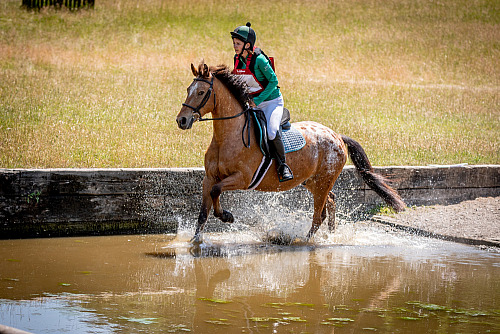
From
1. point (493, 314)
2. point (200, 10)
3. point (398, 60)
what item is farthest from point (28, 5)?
point (493, 314)

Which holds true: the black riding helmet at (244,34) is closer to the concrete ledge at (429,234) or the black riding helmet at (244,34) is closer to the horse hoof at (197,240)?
the horse hoof at (197,240)

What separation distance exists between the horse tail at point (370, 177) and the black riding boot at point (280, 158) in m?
1.80

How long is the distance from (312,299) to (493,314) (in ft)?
5.36

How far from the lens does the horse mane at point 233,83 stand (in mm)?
8047

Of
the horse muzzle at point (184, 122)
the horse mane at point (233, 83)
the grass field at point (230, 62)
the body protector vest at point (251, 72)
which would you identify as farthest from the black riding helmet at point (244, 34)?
the grass field at point (230, 62)

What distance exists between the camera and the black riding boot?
8.26 metres

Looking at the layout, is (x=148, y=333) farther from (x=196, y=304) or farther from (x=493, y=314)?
(x=493, y=314)

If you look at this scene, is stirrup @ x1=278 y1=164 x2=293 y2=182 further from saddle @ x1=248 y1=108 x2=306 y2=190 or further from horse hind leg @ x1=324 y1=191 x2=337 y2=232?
horse hind leg @ x1=324 y1=191 x2=337 y2=232

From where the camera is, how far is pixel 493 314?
5.72 meters

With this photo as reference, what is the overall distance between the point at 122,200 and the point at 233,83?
250 cm

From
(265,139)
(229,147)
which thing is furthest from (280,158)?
(229,147)

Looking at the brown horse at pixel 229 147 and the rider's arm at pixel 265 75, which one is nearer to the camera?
the brown horse at pixel 229 147

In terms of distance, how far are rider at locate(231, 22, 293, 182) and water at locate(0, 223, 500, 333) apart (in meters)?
1.33

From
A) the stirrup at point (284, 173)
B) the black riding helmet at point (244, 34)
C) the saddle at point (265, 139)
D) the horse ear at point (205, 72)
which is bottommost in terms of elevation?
the stirrup at point (284, 173)
